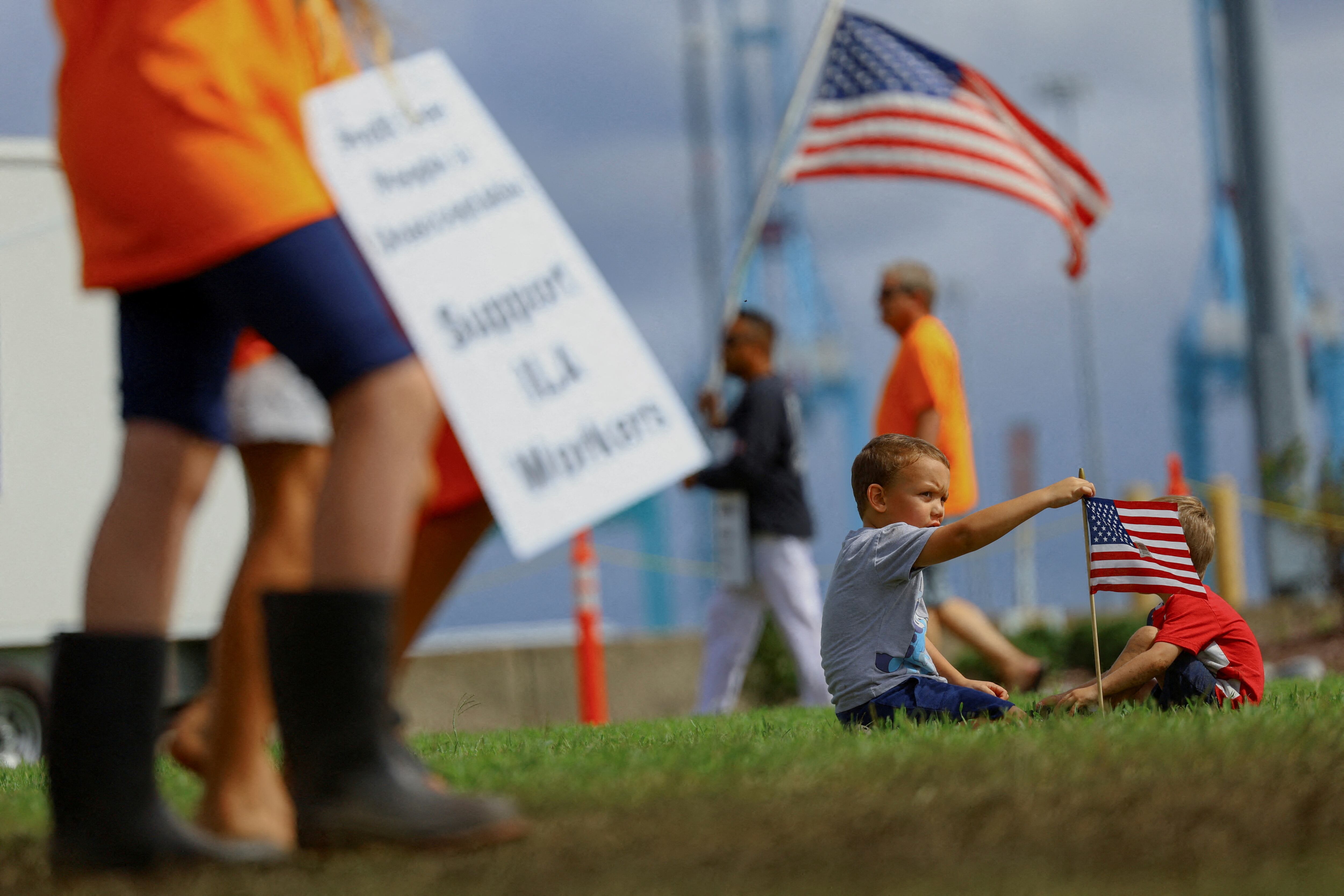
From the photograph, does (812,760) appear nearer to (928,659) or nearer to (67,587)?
(928,659)

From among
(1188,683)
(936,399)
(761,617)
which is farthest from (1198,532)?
(761,617)

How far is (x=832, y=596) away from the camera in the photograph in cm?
436

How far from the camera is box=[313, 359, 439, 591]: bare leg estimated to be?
7.89 feet

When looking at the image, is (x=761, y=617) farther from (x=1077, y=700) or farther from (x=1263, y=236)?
(x=1263, y=236)

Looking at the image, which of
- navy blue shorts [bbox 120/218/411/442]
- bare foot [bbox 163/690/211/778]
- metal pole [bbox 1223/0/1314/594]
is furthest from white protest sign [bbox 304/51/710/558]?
metal pole [bbox 1223/0/1314/594]

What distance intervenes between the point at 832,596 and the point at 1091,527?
0.71 metres

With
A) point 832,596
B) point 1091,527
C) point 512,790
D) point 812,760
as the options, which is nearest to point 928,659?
point 832,596

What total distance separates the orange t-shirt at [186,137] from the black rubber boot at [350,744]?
0.57 metres

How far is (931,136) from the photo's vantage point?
8094 mm

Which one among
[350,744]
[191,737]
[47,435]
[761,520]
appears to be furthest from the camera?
[47,435]

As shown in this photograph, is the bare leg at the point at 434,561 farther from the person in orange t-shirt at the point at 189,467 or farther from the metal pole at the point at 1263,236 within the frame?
the metal pole at the point at 1263,236

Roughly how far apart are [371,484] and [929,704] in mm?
2202

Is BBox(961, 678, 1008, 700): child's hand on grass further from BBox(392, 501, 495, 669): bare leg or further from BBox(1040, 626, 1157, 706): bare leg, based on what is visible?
BBox(392, 501, 495, 669): bare leg

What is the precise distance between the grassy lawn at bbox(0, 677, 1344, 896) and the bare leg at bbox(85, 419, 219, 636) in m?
0.41
